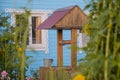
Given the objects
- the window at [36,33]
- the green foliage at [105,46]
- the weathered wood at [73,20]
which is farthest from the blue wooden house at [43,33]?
the green foliage at [105,46]

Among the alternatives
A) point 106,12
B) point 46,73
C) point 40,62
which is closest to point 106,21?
point 106,12

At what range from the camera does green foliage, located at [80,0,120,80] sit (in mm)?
1992

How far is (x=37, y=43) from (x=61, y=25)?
23.5 feet

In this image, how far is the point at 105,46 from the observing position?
212cm

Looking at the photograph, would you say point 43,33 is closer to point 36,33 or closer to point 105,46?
point 36,33

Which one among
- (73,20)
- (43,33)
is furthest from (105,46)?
(43,33)

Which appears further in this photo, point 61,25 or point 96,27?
point 61,25

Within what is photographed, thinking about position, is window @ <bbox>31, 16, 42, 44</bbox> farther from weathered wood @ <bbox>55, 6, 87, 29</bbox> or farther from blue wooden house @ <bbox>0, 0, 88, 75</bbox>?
weathered wood @ <bbox>55, 6, 87, 29</bbox>

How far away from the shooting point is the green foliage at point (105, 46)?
78.4 inches

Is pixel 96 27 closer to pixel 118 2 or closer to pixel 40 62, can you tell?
pixel 118 2

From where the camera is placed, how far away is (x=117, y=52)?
2.03m

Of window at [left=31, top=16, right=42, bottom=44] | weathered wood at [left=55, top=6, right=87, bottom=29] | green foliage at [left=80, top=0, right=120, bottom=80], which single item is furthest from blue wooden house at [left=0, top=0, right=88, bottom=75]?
green foliage at [left=80, top=0, right=120, bottom=80]

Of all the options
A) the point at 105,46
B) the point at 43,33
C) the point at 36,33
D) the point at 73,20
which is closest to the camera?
the point at 105,46

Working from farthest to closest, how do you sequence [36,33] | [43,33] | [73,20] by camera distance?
[36,33] < [43,33] < [73,20]
